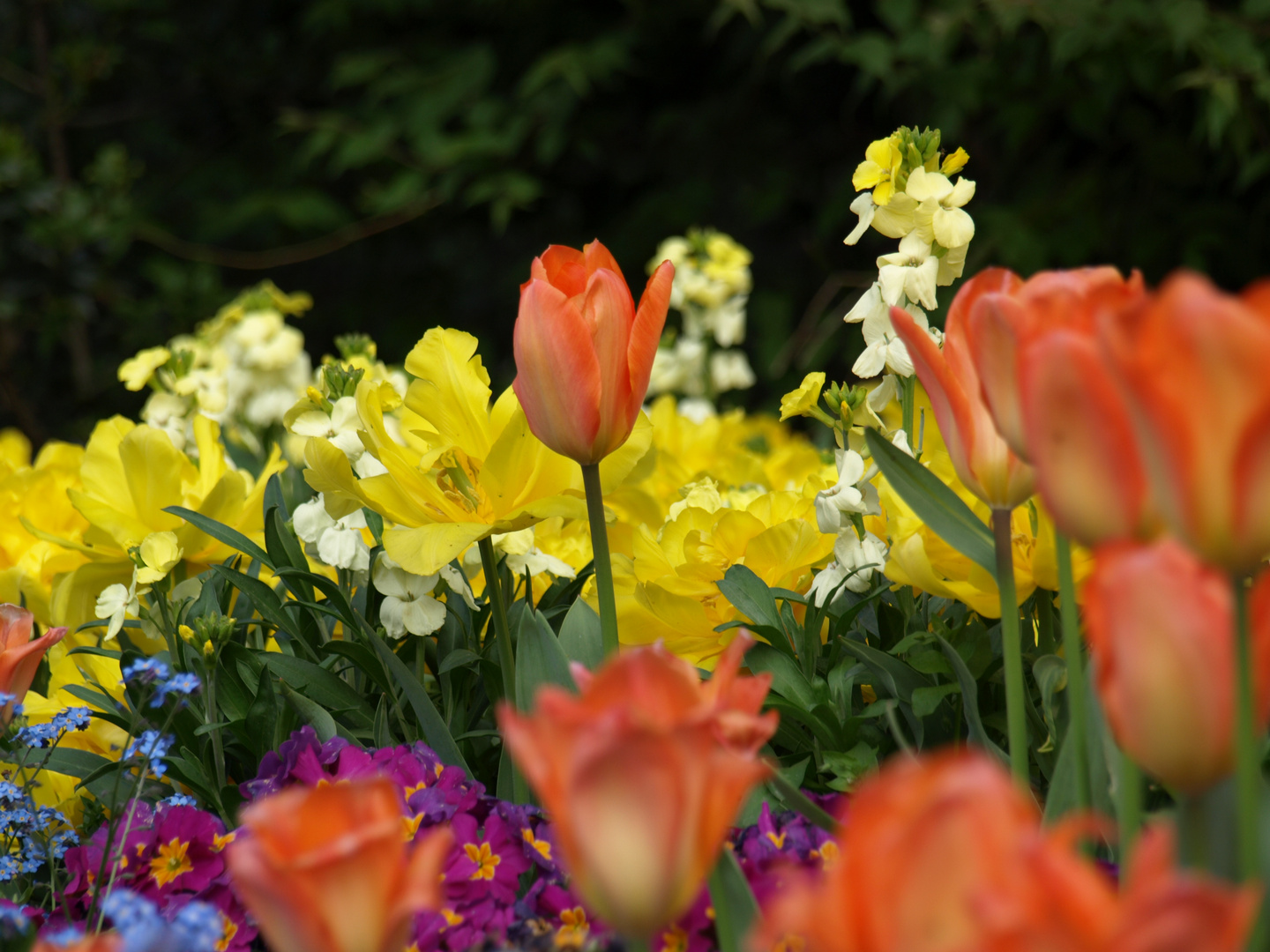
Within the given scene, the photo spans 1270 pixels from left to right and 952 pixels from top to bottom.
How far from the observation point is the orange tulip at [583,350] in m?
0.70

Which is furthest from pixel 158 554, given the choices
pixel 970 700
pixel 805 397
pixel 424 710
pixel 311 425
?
pixel 970 700

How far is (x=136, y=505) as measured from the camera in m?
1.09

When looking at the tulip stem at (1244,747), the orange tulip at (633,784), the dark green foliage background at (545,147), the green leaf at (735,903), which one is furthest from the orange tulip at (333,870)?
the dark green foliage background at (545,147)

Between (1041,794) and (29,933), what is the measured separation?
643mm

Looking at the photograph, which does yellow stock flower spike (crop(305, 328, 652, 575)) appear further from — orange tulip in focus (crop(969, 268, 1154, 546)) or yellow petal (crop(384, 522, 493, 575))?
orange tulip in focus (crop(969, 268, 1154, 546))

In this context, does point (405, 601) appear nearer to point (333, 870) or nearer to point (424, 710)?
point (424, 710)

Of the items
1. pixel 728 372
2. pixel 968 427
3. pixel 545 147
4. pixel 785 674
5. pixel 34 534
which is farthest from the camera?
pixel 545 147

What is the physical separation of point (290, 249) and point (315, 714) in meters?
3.00

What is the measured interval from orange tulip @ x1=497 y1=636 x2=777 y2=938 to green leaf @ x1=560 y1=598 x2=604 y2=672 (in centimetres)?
44

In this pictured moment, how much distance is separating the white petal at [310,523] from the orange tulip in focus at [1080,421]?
2.09 ft

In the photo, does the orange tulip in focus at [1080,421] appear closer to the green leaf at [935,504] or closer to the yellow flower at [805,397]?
the green leaf at [935,504]

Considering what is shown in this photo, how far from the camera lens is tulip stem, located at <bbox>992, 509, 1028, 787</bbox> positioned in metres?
0.64

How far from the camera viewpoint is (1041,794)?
873 mm

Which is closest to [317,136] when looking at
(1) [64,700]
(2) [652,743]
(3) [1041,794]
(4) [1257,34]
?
(4) [1257,34]
